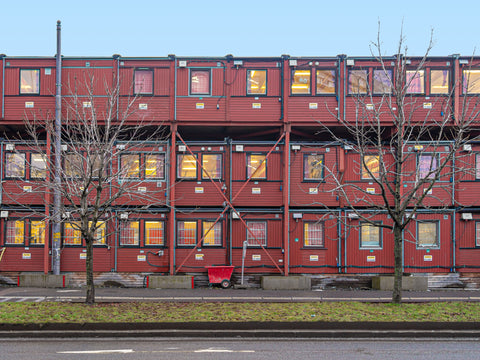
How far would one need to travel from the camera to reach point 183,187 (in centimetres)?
2203

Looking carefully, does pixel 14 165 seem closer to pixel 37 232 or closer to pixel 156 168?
pixel 37 232

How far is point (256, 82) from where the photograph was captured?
21.8 m

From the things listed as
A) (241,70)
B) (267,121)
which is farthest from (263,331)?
(241,70)

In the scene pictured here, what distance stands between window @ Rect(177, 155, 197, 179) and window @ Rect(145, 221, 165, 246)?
8.42ft

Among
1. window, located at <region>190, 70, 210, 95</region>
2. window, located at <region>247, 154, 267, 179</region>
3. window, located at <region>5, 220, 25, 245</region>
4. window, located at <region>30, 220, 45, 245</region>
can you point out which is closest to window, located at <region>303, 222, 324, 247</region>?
window, located at <region>247, 154, 267, 179</region>

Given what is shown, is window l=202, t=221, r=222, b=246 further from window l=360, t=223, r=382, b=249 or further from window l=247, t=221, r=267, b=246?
window l=360, t=223, r=382, b=249

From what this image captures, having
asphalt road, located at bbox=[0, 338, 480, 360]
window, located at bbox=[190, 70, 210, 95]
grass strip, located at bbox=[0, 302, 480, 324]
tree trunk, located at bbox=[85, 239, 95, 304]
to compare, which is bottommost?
asphalt road, located at bbox=[0, 338, 480, 360]

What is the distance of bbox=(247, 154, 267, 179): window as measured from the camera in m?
22.1

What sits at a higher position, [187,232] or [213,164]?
[213,164]

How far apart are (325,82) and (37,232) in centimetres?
1523

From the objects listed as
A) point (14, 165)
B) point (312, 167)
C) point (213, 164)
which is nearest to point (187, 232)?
point (213, 164)

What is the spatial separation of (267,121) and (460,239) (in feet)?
34.9

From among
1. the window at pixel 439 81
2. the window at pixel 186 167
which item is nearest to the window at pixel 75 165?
the window at pixel 186 167

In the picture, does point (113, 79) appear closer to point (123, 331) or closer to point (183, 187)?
point (183, 187)
